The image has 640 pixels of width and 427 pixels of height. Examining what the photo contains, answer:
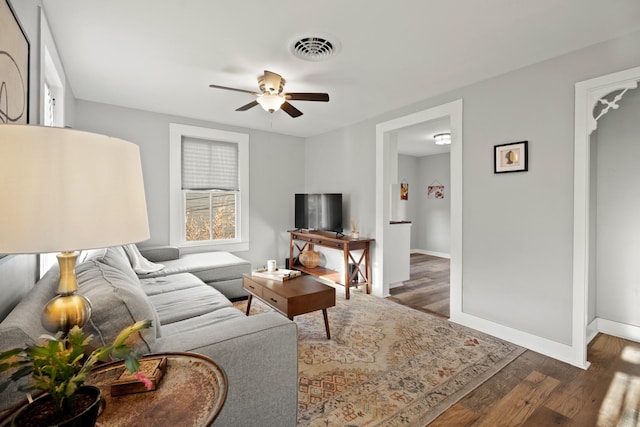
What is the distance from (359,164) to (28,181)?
4114 millimetres

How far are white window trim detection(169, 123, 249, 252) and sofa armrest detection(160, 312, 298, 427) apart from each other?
3347 millimetres

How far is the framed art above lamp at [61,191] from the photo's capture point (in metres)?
0.72

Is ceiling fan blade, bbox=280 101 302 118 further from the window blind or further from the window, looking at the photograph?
the window blind

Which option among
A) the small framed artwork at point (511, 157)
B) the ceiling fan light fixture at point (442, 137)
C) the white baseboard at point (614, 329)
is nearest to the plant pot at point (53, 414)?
the small framed artwork at point (511, 157)

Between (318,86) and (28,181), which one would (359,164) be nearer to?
(318,86)

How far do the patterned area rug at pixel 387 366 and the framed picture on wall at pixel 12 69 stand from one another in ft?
6.97

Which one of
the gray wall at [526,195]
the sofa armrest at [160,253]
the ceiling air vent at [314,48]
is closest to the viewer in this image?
the ceiling air vent at [314,48]

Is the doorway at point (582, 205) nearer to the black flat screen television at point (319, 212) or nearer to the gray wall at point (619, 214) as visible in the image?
the gray wall at point (619, 214)

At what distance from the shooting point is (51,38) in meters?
2.29

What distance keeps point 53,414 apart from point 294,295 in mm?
1880

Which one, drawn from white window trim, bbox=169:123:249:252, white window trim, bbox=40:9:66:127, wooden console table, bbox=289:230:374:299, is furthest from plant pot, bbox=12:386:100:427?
white window trim, bbox=169:123:249:252

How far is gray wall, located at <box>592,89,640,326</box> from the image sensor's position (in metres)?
2.84

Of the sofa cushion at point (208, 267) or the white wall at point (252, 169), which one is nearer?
the sofa cushion at point (208, 267)

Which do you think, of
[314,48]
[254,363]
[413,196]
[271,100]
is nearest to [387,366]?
[254,363]
